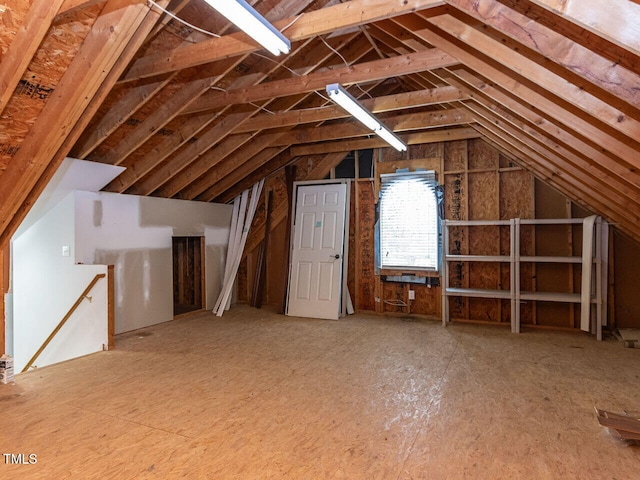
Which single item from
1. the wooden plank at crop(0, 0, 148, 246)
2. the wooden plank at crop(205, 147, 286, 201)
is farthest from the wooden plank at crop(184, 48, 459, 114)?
the wooden plank at crop(205, 147, 286, 201)

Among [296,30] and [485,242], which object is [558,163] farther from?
[296,30]

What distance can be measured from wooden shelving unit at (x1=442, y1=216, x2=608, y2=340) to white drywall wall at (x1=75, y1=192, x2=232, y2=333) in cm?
416

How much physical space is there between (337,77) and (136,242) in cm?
365

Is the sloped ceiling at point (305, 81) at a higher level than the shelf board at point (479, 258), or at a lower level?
higher

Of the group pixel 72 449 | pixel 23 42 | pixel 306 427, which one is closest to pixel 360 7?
pixel 23 42

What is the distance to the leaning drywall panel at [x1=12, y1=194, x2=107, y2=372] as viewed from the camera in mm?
4320

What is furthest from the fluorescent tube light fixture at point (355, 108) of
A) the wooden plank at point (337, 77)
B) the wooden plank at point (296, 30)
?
the wooden plank at point (296, 30)

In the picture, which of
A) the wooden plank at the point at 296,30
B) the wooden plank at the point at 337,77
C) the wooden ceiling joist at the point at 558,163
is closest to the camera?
the wooden plank at the point at 296,30

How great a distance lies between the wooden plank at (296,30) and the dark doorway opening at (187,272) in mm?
4202

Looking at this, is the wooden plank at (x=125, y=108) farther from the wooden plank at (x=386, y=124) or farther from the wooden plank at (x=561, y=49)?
the wooden plank at (x=561, y=49)

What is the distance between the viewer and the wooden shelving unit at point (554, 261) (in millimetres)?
4566

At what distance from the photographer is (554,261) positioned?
4875mm

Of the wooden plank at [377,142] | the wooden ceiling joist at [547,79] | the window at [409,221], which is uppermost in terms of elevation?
the wooden plank at [377,142]

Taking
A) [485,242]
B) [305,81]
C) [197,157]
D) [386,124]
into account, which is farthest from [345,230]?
[305,81]
